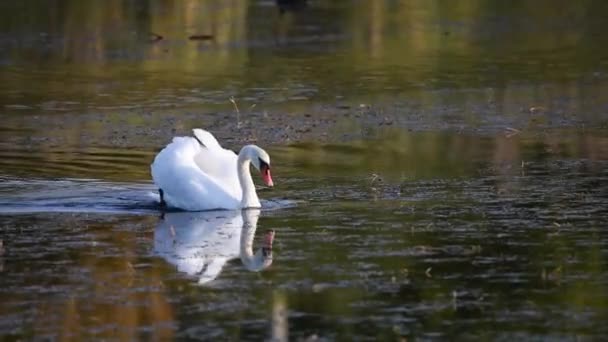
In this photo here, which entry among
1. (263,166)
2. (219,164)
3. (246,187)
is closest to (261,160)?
(263,166)

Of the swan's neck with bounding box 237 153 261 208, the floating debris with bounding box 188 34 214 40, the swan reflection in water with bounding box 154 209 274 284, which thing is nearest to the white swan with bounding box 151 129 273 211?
the swan's neck with bounding box 237 153 261 208

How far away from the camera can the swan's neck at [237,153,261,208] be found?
13055 millimetres

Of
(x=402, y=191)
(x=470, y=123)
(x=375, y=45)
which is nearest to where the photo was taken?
(x=402, y=191)

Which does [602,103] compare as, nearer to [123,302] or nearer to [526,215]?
[526,215]

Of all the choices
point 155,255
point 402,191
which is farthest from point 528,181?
point 155,255

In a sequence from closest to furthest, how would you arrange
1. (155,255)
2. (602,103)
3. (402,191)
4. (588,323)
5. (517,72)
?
(588,323) < (155,255) < (402,191) < (602,103) < (517,72)

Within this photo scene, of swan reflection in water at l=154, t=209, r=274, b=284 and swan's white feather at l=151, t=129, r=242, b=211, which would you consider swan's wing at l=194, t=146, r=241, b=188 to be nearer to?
swan's white feather at l=151, t=129, r=242, b=211

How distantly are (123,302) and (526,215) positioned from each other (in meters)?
3.81

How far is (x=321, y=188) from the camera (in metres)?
13.9

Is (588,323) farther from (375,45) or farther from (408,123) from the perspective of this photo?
(375,45)

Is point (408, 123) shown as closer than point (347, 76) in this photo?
Yes

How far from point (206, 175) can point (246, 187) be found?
21.0 inches

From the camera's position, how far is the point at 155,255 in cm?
1109

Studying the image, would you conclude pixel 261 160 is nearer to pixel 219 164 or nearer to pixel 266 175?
pixel 266 175
